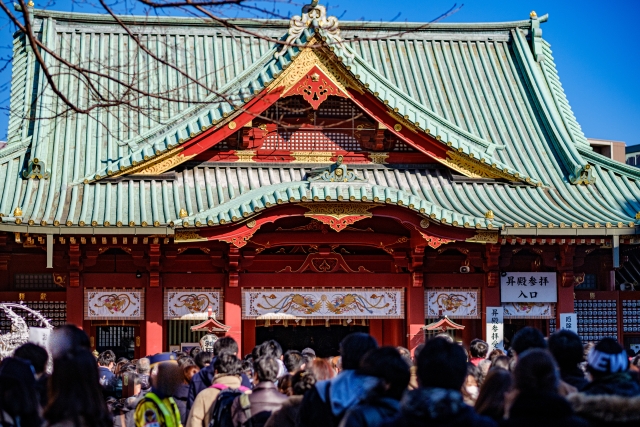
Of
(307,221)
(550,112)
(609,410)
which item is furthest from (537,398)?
(550,112)

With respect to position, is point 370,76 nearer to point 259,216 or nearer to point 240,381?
point 259,216

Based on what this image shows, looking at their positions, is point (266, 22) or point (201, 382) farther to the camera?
point (266, 22)

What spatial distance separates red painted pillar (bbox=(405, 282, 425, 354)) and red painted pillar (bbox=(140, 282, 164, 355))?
13.5 feet

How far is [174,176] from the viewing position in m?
17.1

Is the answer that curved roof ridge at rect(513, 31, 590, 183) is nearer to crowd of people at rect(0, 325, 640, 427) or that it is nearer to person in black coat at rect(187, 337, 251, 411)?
crowd of people at rect(0, 325, 640, 427)

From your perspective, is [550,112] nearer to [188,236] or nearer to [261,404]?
[188,236]

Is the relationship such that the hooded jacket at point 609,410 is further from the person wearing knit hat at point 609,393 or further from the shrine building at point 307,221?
the shrine building at point 307,221

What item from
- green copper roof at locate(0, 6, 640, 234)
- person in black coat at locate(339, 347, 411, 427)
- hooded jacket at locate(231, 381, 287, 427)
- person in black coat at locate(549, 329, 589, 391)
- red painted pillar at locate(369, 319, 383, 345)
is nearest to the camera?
person in black coat at locate(339, 347, 411, 427)

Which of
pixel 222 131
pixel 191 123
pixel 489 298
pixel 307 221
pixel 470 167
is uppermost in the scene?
pixel 191 123

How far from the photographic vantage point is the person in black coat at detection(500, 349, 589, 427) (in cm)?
530

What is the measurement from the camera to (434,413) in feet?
16.5

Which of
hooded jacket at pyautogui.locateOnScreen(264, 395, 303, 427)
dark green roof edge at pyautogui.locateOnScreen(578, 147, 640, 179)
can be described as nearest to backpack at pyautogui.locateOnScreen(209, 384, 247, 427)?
hooded jacket at pyautogui.locateOnScreen(264, 395, 303, 427)

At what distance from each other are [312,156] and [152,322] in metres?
4.08

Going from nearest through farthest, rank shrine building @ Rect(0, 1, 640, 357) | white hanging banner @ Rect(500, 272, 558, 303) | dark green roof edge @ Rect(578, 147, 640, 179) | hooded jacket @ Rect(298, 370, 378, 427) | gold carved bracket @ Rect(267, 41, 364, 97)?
hooded jacket @ Rect(298, 370, 378, 427) < shrine building @ Rect(0, 1, 640, 357) < gold carved bracket @ Rect(267, 41, 364, 97) < white hanging banner @ Rect(500, 272, 558, 303) < dark green roof edge @ Rect(578, 147, 640, 179)
